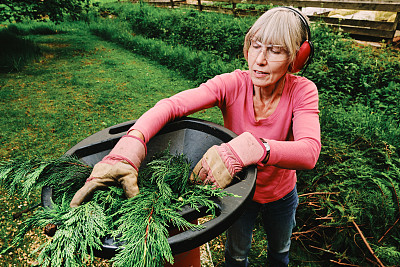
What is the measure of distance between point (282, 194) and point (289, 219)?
0.72 ft

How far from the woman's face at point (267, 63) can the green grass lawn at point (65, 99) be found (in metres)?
2.29

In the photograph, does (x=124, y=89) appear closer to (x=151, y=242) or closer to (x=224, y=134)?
(x=224, y=134)

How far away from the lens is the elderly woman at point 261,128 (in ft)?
4.09

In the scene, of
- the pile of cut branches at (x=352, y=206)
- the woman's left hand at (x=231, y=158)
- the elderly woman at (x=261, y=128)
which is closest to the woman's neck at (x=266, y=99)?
the elderly woman at (x=261, y=128)

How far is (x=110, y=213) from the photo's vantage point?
110 centimetres

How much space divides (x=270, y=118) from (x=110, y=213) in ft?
3.23

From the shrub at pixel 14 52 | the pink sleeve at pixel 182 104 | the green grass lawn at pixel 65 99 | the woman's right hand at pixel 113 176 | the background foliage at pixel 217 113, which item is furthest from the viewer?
the shrub at pixel 14 52

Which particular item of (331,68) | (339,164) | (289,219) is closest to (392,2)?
(331,68)

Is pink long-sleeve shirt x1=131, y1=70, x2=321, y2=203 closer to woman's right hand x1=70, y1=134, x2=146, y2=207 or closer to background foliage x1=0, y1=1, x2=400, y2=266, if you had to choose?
woman's right hand x1=70, y1=134, x2=146, y2=207

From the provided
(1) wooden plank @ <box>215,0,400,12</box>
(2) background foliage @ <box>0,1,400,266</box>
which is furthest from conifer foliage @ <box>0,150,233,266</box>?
(1) wooden plank @ <box>215,0,400,12</box>

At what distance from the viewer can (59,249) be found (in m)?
0.87

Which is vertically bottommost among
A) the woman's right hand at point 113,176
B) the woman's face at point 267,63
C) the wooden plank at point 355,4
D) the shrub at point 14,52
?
the shrub at point 14,52

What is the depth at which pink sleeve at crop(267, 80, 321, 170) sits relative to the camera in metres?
1.30

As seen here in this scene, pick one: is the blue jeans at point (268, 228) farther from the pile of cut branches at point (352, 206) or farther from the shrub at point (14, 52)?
the shrub at point (14, 52)
